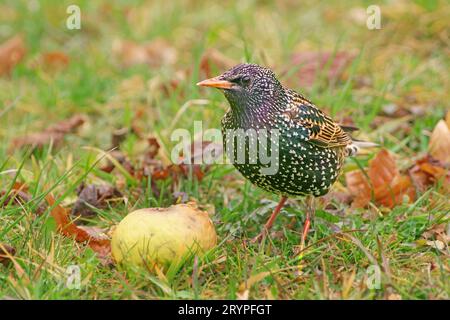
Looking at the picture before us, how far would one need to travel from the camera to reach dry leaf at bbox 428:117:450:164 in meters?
5.45

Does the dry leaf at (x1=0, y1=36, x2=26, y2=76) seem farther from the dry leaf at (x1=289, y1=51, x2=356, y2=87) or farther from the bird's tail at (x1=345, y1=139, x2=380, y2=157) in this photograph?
the bird's tail at (x1=345, y1=139, x2=380, y2=157)

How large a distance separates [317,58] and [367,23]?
1.16m

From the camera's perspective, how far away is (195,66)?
6.28 metres

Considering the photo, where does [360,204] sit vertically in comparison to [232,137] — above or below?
below

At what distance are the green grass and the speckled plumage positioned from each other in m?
0.33

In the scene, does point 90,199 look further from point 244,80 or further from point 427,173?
point 427,173

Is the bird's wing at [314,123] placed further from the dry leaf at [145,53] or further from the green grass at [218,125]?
the dry leaf at [145,53]

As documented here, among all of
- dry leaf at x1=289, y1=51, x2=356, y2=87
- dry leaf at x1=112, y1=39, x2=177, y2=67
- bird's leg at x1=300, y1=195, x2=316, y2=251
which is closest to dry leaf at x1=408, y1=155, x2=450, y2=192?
bird's leg at x1=300, y1=195, x2=316, y2=251

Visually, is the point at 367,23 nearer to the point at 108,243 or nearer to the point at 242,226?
the point at 242,226

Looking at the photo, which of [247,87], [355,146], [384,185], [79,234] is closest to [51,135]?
[79,234]

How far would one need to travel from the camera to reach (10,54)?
7738mm

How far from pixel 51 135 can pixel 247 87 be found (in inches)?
88.6

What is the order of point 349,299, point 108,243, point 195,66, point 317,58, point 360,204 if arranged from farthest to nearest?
1. point 317,58
2. point 195,66
3. point 360,204
4. point 108,243
5. point 349,299
